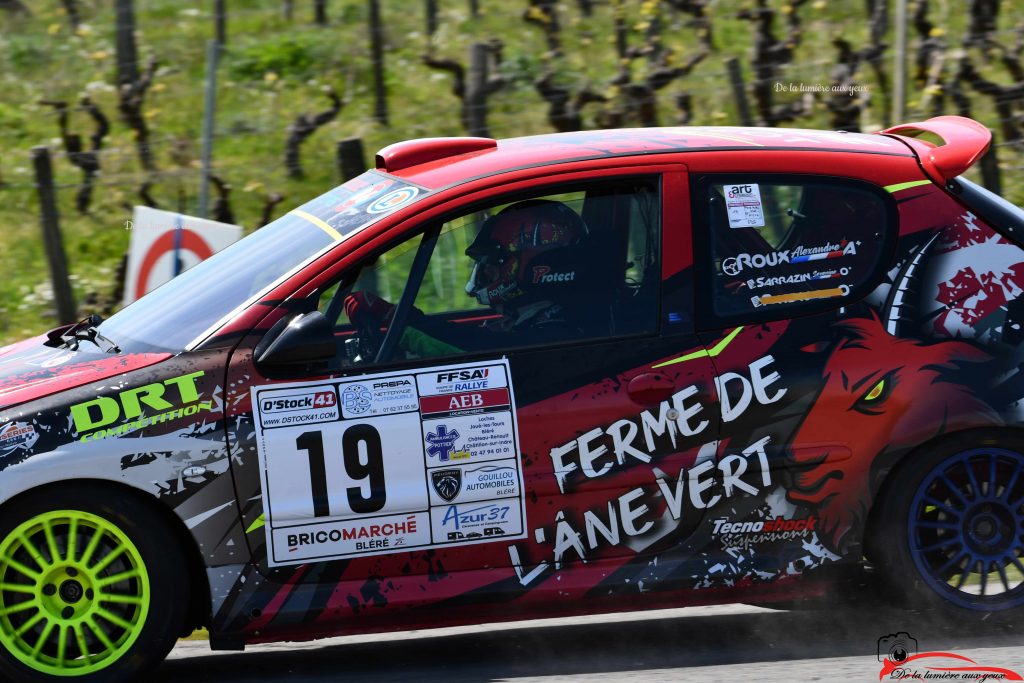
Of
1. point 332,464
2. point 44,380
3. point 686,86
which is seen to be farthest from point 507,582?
point 686,86

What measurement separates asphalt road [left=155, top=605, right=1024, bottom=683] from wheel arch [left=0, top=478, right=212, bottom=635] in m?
0.39

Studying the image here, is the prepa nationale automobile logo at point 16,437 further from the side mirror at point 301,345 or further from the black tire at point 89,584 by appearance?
the side mirror at point 301,345

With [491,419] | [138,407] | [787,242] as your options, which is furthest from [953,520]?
[138,407]

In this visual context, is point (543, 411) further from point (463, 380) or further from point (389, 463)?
point (389, 463)

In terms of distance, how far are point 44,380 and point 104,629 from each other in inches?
33.0

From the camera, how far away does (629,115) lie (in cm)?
1098

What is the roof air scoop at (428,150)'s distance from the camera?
5066 millimetres

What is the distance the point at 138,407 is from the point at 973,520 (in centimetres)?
287

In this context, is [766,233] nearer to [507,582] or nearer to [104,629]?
[507,582]

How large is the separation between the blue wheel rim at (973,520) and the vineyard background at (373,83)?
484 cm

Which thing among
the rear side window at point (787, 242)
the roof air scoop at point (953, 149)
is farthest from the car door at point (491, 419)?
the roof air scoop at point (953, 149)

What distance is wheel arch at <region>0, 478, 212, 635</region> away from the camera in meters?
4.21

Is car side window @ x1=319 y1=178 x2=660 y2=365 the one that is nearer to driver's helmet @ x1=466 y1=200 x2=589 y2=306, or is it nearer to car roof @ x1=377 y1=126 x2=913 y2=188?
driver's helmet @ x1=466 y1=200 x2=589 y2=306

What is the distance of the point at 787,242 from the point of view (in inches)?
187
